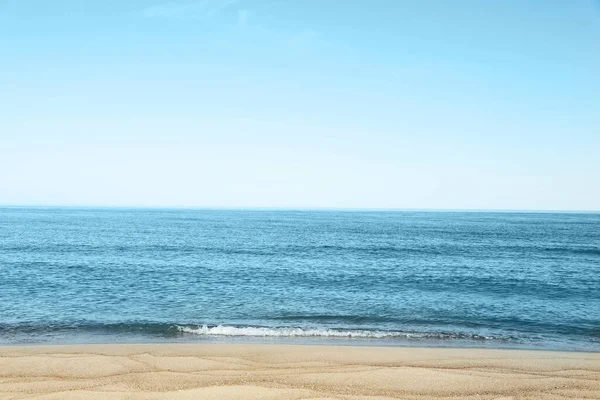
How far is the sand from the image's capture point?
11.0 m

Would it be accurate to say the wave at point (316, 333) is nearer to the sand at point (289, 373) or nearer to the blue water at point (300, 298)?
the blue water at point (300, 298)

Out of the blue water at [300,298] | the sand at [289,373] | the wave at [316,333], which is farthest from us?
the blue water at [300,298]

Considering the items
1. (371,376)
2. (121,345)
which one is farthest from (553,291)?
(121,345)

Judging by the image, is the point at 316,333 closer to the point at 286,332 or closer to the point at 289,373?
the point at 286,332

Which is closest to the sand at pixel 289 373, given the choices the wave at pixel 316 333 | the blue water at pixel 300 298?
the wave at pixel 316 333

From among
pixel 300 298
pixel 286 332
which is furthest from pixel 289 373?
pixel 300 298

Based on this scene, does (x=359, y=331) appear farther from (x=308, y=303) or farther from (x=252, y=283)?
(x=252, y=283)

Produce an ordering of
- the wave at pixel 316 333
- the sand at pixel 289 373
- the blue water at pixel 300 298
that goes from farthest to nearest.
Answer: the blue water at pixel 300 298 < the wave at pixel 316 333 < the sand at pixel 289 373

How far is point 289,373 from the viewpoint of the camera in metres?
12.4

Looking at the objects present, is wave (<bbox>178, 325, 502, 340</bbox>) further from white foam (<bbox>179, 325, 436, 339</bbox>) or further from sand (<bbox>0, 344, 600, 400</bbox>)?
sand (<bbox>0, 344, 600, 400</bbox>)

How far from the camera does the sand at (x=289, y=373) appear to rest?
1095 centimetres

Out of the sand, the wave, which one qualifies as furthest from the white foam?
the sand

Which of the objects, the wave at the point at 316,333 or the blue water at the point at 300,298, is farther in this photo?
the blue water at the point at 300,298

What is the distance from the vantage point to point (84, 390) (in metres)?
11.0
